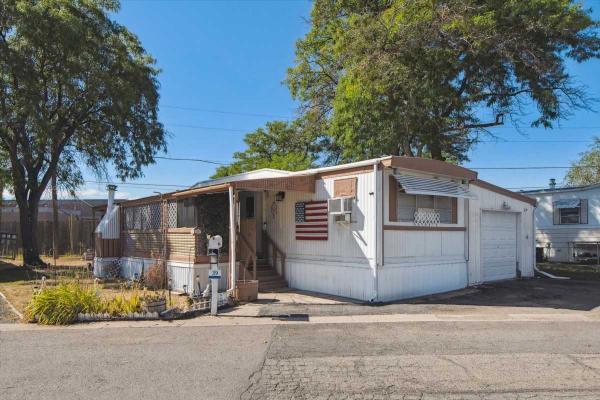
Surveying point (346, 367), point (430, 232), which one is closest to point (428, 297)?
point (430, 232)

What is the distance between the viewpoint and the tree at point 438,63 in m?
15.1

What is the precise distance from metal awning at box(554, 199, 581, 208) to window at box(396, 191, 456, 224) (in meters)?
11.9

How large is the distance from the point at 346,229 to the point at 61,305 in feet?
19.8

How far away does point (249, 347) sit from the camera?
21.4 feet

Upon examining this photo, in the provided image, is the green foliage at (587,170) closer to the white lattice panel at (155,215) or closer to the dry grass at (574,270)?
the dry grass at (574,270)

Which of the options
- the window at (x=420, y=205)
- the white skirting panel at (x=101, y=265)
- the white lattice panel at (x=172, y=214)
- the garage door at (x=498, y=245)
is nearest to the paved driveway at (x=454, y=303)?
the garage door at (x=498, y=245)

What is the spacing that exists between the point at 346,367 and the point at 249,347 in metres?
1.57

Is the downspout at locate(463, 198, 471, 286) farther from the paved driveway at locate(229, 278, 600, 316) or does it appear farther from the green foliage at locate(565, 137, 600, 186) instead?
the green foliage at locate(565, 137, 600, 186)

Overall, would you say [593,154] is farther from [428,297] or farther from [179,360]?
[179,360]

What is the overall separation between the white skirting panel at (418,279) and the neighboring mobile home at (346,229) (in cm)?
2

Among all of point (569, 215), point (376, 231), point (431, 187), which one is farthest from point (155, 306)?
point (569, 215)

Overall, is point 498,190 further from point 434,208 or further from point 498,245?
point 434,208

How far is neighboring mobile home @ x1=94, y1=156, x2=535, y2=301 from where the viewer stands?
1038 cm

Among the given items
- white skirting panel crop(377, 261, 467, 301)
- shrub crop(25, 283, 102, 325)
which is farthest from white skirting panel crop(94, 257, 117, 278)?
white skirting panel crop(377, 261, 467, 301)
